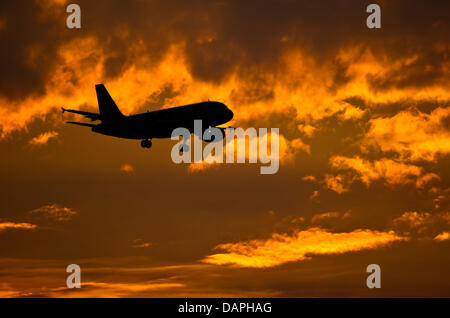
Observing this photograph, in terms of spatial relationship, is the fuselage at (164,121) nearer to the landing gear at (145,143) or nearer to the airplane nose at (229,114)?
the airplane nose at (229,114)

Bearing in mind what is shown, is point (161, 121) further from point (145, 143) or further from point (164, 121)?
point (145, 143)

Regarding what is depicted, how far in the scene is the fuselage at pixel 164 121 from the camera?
12112 cm

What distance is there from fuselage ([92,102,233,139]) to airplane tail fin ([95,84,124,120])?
16.5ft

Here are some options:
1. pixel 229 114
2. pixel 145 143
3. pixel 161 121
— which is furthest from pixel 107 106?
pixel 229 114

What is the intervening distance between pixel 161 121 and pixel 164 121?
64 centimetres

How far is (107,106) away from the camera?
5261 inches

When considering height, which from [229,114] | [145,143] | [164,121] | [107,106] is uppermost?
[107,106]

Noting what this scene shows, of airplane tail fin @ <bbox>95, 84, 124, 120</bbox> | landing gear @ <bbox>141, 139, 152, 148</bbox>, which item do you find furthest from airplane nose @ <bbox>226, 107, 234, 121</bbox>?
airplane tail fin @ <bbox>95, 84, 124, 120</bbox>

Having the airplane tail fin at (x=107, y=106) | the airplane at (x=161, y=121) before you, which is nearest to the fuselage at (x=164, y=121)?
the airplane at (x=161, y=121)

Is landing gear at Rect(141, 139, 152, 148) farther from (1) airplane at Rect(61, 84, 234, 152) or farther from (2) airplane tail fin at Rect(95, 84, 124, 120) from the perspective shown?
(2) airplane tail fin at Rect(95, 84, 124, 120)

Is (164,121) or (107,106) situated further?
(107,106)

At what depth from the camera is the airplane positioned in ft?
397
